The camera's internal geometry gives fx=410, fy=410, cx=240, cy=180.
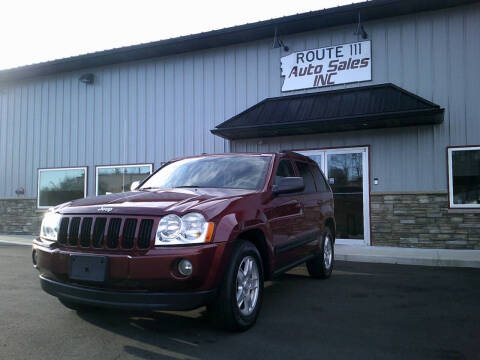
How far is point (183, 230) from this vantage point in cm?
336

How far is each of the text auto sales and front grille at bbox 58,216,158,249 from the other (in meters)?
8.61

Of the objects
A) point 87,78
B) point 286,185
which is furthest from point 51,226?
point 87,78

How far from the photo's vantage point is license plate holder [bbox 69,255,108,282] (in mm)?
3318

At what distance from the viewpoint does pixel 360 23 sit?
10227mm

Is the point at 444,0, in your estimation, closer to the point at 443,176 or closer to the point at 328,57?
the point at 328,57

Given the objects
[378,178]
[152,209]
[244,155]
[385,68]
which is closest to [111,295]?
[152,209]

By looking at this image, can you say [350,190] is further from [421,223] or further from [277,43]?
[277,43]

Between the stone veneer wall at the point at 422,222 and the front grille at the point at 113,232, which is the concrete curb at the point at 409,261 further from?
the front grille at the point at 113,232

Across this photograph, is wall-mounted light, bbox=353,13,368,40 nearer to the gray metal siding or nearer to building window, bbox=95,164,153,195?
the gray metal siding

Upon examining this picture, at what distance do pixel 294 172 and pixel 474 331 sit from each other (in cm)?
266

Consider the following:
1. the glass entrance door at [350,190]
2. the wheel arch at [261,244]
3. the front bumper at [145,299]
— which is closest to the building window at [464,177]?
the glass entrance door at [350,190]

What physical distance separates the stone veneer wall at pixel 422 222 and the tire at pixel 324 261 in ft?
13.0

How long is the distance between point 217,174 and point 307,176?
174 cm

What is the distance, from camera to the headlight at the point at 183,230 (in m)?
3.33
